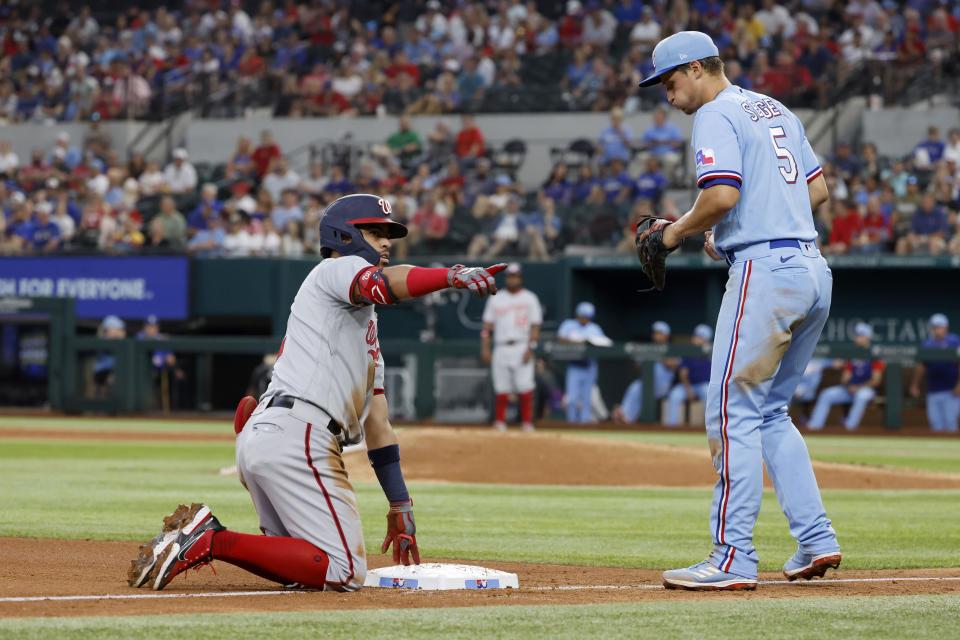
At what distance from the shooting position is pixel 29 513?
8.84 m

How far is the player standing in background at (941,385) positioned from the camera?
1858 centimetres

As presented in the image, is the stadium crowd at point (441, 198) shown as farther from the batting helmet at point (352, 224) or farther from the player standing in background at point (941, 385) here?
the batting helmet at point (352, 224)

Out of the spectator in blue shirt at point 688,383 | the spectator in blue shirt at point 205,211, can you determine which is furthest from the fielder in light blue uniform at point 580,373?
the spectator in blue shirt at point 205,211

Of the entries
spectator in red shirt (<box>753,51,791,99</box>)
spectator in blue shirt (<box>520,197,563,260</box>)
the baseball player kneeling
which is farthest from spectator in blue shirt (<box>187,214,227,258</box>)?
the baseball player kneeling

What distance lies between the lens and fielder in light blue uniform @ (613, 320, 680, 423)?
1944 centimetres

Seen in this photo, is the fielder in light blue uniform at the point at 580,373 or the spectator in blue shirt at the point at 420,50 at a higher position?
the spectator in blue shirt at the point at 420,50

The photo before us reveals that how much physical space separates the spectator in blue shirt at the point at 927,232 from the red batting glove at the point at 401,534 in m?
14.7

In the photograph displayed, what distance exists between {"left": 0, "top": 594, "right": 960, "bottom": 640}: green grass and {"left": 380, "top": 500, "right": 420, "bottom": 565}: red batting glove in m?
0.92

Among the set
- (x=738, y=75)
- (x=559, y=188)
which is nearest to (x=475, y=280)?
(x=559, y=188)

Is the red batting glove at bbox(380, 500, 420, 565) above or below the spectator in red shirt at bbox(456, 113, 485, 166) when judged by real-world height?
below

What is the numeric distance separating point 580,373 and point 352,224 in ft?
47.2

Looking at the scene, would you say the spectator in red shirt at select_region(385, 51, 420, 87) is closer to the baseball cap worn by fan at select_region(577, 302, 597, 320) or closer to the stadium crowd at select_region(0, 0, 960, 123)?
the stadium crowd at select_region(0, 0, 960, 123)

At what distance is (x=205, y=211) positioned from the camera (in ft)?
73.8

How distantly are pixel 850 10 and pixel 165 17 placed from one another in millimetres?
14076
